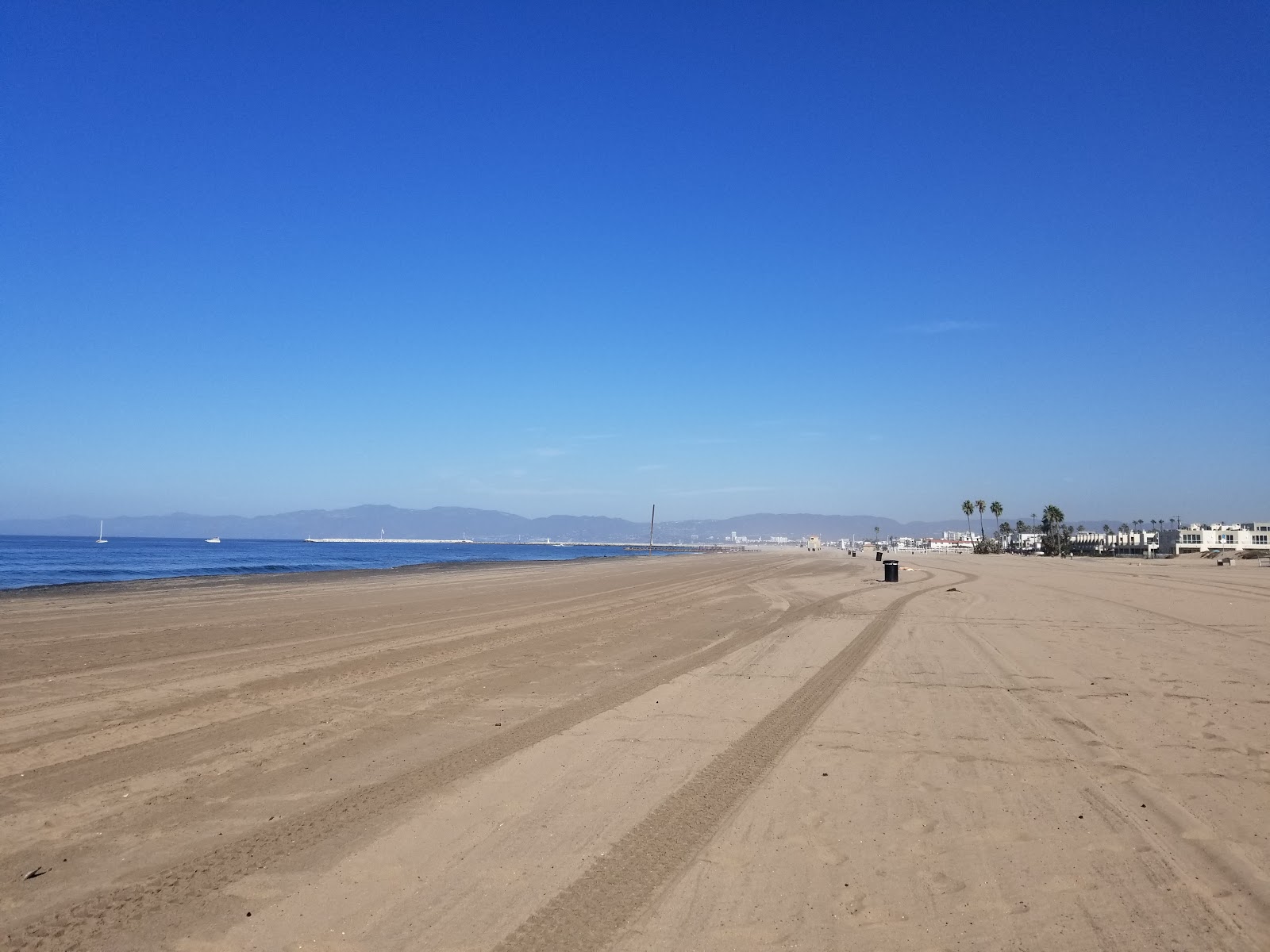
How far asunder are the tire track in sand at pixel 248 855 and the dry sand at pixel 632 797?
0.02 metres

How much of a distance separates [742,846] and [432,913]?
1.82m

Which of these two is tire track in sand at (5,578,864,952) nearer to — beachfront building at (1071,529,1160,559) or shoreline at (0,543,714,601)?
shoreline at (0,543,714,601)

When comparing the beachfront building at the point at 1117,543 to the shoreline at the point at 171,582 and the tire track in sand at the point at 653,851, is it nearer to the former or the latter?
the shoreline at the point at 171,582

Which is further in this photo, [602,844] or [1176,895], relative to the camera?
[602,844]

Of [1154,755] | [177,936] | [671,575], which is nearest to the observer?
[177,936]

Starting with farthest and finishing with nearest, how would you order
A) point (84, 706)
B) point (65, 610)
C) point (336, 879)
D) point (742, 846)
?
point (65, 610), point (84, 706), point (742, 846), point (336, 879)

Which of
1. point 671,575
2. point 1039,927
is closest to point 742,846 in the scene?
point 1039,927

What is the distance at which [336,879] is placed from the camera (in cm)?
404

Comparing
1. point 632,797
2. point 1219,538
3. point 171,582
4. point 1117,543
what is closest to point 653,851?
point 632,797

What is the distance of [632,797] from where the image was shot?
5328mm

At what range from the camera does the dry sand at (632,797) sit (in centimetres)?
365

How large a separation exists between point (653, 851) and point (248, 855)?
2350 millimetres

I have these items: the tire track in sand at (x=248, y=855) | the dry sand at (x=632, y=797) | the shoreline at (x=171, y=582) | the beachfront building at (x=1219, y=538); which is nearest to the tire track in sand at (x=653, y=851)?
the dry sand at (x=632, y=797)

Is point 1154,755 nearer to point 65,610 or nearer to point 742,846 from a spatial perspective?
point 742,846
